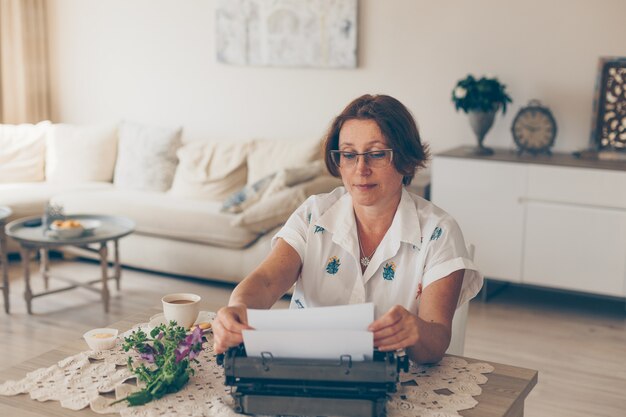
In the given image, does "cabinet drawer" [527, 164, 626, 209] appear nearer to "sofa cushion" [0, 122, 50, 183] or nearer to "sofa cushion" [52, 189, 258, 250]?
"sofa cushion" [52, 189, 258, 250]

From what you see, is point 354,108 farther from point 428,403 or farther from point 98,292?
point 98,292

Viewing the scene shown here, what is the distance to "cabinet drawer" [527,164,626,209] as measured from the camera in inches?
157

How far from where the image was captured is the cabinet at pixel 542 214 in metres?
4.04

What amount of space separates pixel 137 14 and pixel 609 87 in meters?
3.26

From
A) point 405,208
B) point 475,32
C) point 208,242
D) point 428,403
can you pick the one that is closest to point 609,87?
point 475,32

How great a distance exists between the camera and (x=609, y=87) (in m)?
4.30

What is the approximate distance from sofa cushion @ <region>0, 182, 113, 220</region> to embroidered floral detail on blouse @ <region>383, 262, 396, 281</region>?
12.0 feet

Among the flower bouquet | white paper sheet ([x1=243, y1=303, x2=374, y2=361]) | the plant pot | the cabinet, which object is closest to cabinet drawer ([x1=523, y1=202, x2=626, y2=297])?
the cabinet

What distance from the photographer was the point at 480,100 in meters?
4.35

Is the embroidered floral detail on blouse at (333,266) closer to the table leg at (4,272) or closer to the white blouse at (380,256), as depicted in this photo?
the white blouse at (380,256)

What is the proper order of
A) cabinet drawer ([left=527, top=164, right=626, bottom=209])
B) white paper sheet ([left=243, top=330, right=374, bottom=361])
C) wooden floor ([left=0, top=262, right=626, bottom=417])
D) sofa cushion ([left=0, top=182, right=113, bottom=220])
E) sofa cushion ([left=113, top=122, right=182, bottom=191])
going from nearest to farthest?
white paper sheet ([left=243, top=330, right=374, bottom=361]) → wooden floor ([left=0, top=262, right=626, bottom=417]) → cabinet drawer ([left=527, top=164, right=626, bottom=209]) → sofa cushion ([left=0, top=182, right=113, bottom=220]) → sofa cushion ([left=113, top=122, right=182, bottom=191])

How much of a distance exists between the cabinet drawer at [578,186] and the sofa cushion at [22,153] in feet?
11.1

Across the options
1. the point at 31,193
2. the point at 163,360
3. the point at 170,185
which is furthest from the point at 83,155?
the point at 163,360

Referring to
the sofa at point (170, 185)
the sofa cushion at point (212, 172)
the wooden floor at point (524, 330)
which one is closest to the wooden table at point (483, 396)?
the wooden floor at point (524, 330)
